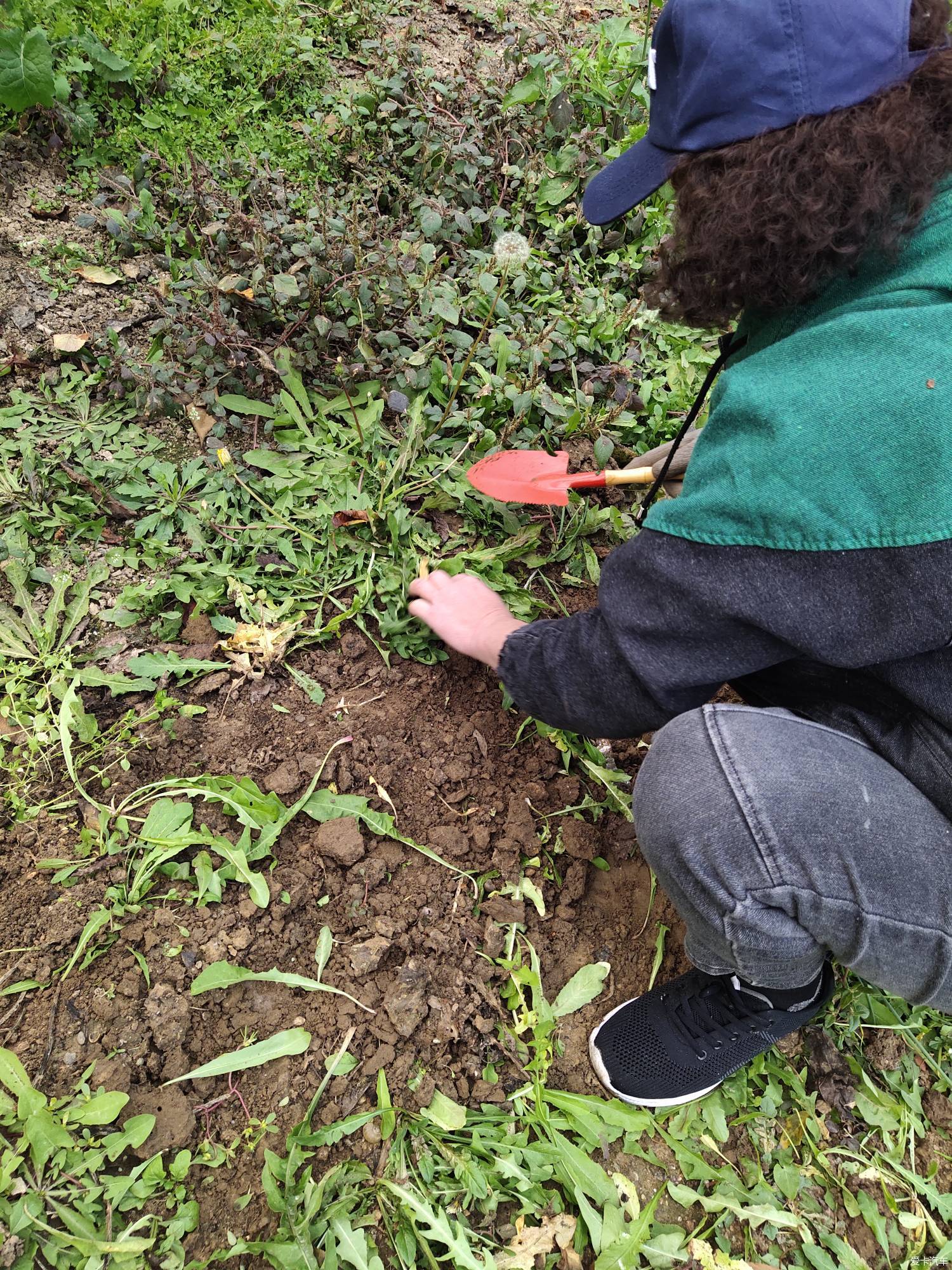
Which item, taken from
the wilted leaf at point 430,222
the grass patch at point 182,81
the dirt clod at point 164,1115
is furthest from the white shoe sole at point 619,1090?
the grass patch at point 182,81

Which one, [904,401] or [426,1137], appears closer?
[904,401]

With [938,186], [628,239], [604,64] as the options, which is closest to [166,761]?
[938,186]

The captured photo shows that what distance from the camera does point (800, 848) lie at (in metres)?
1.19

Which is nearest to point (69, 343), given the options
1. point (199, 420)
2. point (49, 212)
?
point (199, 420)

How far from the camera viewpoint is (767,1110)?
154 centimetres

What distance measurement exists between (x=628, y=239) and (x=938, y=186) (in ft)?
5.55

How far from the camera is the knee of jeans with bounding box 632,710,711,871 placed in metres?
1.25

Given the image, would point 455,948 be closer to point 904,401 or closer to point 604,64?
point 904,401

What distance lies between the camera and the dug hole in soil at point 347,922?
53.0 inches

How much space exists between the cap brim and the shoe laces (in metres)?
1.35

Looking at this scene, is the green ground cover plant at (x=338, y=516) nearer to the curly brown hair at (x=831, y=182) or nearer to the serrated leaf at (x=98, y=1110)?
the serrated leaf at (x=98, y=1110)

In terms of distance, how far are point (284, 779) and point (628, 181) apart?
122 cm

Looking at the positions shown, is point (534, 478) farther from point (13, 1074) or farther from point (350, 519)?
point (13, 1074)

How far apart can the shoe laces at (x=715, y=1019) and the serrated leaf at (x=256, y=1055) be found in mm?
674
